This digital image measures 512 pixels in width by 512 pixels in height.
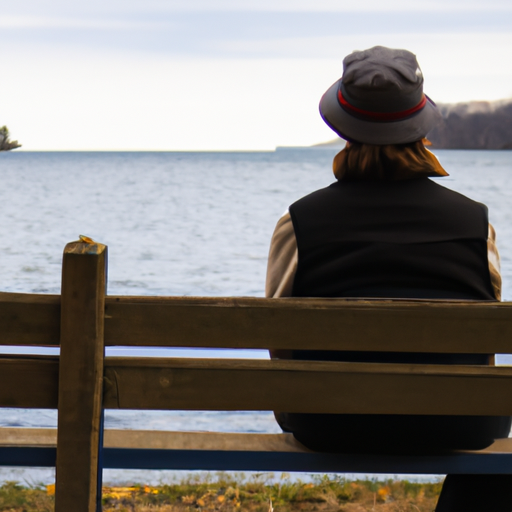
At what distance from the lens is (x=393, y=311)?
5.95 ft

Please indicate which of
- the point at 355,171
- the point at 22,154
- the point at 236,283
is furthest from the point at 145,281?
the point at 22,154

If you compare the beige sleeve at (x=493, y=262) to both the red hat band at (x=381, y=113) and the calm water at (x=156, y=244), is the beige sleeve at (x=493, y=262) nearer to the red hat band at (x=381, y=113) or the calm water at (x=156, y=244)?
the red hat band at (x=381, y=113)

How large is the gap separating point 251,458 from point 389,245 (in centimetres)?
64

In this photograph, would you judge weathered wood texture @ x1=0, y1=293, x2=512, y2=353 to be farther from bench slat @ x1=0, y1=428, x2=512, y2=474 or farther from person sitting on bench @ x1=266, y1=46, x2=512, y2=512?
bench slat @ x1=0, y1=428, x2=512, y2=474

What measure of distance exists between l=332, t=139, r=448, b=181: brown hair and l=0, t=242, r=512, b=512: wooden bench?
43 centimetres

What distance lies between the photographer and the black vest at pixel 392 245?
202cm

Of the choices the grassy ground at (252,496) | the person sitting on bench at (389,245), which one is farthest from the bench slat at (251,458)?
the grassy ground at (252,496)

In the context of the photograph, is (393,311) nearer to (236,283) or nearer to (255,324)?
(255,324)

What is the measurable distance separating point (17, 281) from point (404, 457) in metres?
12.1

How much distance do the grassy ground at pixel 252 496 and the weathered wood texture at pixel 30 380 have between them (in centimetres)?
137

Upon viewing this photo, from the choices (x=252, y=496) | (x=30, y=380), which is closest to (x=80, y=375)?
(x=30, y=380)

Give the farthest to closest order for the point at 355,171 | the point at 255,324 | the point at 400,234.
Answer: the point at 355,171 < the point at 400,234 < the point at 255,324

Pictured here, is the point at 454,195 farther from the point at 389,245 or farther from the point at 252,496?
the point at 252,496

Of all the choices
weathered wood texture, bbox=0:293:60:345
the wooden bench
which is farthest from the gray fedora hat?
weathered wood texture, bbox=0:293:60:345
